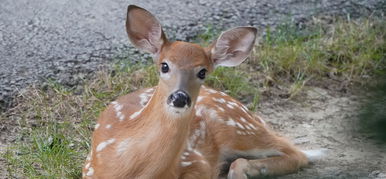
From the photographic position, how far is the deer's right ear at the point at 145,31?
3.05 metres

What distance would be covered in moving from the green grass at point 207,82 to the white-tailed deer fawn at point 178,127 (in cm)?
52

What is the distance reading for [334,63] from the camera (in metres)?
5.17

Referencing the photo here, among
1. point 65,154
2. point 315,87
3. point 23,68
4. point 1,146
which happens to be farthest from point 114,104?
point 315,87

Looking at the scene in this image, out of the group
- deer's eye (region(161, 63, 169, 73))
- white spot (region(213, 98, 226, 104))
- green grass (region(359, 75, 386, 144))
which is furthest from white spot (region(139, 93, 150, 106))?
green grass (region(359, 75, 386, 144))

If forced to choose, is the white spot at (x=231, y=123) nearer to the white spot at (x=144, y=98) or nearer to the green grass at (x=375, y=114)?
the white spot at (x=144, y=98)

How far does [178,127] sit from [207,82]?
186 cm

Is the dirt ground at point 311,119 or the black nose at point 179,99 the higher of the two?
the black nose at point 179,99

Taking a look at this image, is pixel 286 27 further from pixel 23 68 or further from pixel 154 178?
pixel 154 178

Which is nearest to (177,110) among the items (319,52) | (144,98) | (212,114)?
(144,98)

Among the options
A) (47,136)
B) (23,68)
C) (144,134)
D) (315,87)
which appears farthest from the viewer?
(315,87)

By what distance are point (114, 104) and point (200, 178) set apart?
583 mm

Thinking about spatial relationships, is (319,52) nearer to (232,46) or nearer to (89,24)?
(89,24)

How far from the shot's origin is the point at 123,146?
10.0ft

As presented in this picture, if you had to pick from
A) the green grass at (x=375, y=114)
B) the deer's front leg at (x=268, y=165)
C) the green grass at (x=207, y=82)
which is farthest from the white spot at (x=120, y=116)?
the green grass at (x=375, y=114)
